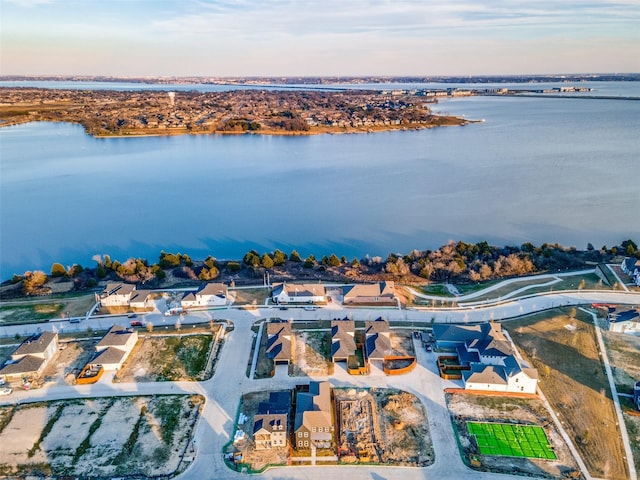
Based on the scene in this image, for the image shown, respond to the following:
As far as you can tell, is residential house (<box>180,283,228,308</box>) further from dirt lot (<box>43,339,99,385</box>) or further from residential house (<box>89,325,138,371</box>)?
dirt lot (<box>43,339,99,385</box>)

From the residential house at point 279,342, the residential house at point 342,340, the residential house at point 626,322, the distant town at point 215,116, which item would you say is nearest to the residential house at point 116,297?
the residential house at point 279,342

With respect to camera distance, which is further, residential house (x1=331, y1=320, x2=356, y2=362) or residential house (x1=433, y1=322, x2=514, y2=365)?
residential house (x1=331, y1=320, x2=356, y2=362)

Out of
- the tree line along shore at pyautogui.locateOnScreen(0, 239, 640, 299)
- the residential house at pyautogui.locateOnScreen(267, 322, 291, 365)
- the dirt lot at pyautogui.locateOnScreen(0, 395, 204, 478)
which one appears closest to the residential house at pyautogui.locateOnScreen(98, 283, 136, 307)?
the tree line along shore at pyautogui.locateOnScreen(0, 239, 640, 299)

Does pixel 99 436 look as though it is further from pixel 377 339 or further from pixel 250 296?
pixel 377 339

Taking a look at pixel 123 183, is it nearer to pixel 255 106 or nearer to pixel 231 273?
pixel 231 273

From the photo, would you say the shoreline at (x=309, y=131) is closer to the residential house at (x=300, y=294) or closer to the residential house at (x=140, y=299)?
the residential house at (x=300, y=294)
